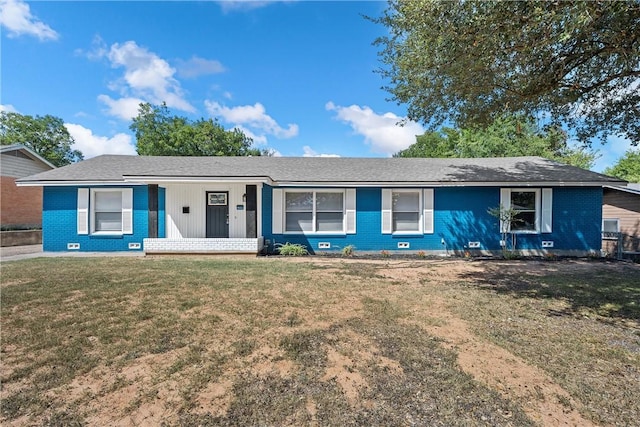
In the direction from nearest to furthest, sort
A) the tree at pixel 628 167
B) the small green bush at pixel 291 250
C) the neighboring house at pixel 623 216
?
the small green bush at pixel 291 250 < the neighboring house at pixel 623 216 < the tree at pixel 628 167

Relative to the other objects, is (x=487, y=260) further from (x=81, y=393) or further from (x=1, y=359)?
(x=1, y=359)

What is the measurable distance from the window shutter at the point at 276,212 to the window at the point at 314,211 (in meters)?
0.26

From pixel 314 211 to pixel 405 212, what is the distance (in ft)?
11.7

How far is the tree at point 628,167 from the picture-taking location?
3008 centimetres

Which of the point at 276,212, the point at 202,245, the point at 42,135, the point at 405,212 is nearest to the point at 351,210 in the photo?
the point at 405,212

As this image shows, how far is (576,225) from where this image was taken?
11.4 m

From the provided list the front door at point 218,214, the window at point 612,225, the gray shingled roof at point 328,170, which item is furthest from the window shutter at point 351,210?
the window at point 612,225

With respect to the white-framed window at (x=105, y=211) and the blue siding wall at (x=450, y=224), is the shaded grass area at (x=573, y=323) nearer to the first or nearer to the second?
the blue siding wall at (x=450, y=224)

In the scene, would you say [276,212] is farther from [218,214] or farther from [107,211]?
[107,211]

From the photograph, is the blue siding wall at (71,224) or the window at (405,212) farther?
the window at (405,212)

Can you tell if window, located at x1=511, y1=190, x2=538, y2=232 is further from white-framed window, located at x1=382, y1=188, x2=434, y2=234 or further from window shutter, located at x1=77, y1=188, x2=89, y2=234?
window shutter, located at x1=77, y1=188, x2=89, y2=234

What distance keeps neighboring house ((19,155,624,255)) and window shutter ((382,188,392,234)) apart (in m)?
0.04

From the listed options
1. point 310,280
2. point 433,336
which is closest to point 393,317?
point 433,336

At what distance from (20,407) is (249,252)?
8060 mm
